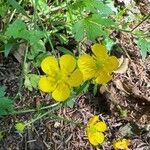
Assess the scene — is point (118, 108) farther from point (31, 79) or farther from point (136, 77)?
point (31, 79)

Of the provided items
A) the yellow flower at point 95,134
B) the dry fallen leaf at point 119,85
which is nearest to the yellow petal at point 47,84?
the yellow flower at point 95,134

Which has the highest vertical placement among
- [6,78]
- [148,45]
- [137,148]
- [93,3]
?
[93,3]

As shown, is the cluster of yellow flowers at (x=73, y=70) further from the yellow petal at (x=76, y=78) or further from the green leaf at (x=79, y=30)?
the green leaf at (x=79, y=30)

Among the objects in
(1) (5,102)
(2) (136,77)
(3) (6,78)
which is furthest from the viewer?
(2) (136,77)

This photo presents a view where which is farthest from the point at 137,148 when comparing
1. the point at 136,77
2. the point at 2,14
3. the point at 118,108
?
the point at 2,14

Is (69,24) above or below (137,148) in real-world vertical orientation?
above

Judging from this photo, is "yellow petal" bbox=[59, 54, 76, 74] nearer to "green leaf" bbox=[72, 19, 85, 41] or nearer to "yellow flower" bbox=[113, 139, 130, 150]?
"green leaf" bbox=[72, 19, 85, 41]

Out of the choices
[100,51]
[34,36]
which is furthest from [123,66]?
[100,51]
